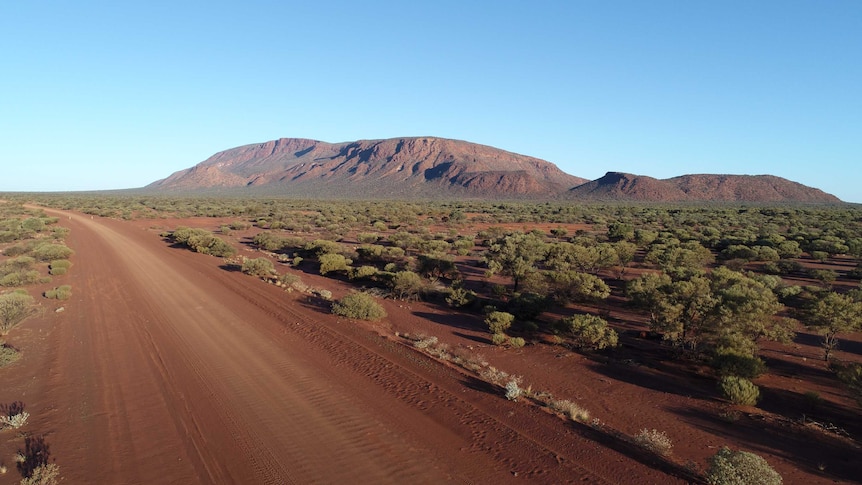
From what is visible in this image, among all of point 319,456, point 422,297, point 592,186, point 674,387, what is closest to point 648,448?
point 674,387

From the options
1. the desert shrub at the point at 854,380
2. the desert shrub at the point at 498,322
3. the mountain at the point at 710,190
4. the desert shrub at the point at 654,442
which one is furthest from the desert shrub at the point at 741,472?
the mountain at the point at 710,190

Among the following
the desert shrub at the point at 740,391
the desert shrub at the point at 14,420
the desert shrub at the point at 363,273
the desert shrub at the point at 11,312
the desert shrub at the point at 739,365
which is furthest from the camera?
the desert shrub at the point at 363,273

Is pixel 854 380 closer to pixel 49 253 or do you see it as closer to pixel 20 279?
pixel 20 279

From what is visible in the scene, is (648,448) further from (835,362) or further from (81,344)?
(81,344)

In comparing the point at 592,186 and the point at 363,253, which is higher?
the point at 592,186

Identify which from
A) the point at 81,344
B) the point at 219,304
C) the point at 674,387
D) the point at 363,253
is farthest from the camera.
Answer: the point at 363,253

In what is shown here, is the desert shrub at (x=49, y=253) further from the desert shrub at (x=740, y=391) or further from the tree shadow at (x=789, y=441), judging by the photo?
the desert shrub at (x=740, y=391)

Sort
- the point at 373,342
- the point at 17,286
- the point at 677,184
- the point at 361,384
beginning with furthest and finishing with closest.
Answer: the point at 677,184 < the point at 17,286 < the point at 373,342 < the point at 361,384
